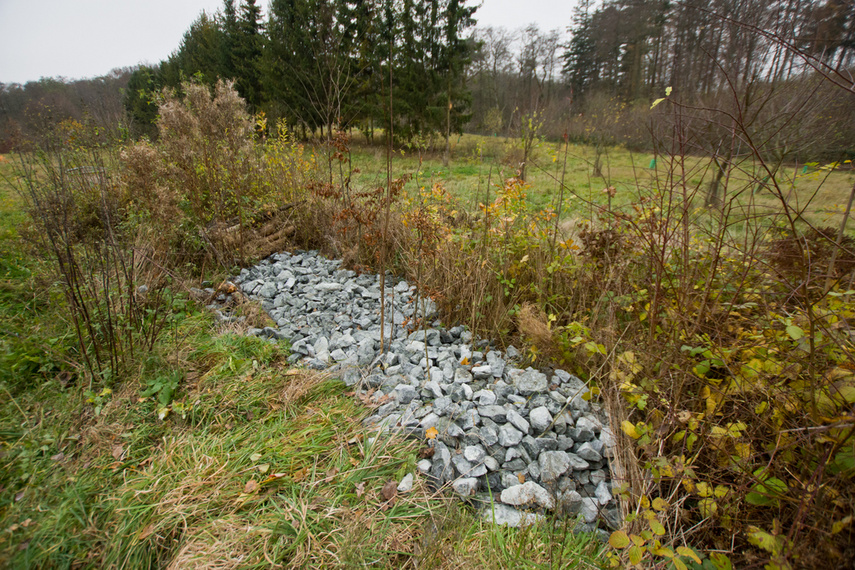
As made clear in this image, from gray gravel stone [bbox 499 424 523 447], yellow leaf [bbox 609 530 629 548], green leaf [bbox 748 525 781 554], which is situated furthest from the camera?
gray gravel stone [bbox 499 424 523 447]

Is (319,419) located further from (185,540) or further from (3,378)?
(3,378)

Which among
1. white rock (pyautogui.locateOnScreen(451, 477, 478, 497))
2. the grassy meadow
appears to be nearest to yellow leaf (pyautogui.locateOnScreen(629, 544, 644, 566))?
the grassy meadow

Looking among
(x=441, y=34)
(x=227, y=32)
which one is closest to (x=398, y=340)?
(x=441, y=34)

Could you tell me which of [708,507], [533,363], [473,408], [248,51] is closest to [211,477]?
[473,408]

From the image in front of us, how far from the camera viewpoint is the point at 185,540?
1.43 meters

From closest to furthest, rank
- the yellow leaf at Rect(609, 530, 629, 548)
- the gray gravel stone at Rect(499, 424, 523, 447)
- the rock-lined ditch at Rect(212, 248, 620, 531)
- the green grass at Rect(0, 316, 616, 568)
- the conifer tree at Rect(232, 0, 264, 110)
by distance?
the yellow leaf at Rect(609, 530, 629, 548), the green grass at Rect(0, 316, 616, 568), the rock-lined ditch at Rect(212, 248, 620, 531), the gray gravel stone at Rect(499, 424, 523, 447), the conifer tree at Rect(232, 0, 264, 110)

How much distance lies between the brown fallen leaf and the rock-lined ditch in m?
0.16

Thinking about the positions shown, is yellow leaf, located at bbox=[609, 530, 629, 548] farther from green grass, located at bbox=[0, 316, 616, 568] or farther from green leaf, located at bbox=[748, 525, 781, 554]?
green leaf, located at bbox=[748, 525, 781, 554]

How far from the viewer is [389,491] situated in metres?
1.64

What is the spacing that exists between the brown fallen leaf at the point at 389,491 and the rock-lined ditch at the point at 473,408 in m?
0.16

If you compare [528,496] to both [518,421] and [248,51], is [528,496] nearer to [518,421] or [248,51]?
[518,421]

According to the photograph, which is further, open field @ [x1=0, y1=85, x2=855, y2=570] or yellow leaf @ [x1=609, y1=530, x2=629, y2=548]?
open field @ [x1=0, y1=85, x2=855, y2=570]

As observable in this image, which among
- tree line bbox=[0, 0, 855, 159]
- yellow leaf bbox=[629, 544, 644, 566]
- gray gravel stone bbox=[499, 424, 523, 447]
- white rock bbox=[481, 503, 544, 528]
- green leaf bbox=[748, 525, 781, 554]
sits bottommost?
white rock bbox=[481, 503, 544, 528]

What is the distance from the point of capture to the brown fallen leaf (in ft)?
5.36
